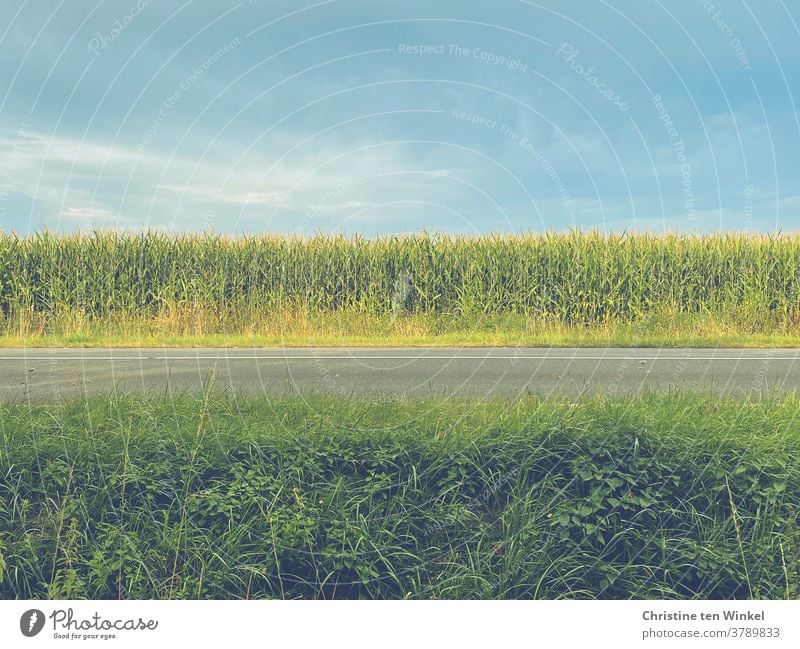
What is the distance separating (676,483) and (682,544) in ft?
1.11

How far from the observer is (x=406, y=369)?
11.1 m

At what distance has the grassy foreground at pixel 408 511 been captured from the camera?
370 centimetres

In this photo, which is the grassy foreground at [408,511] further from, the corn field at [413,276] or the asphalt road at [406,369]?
the corn field at [413,276]

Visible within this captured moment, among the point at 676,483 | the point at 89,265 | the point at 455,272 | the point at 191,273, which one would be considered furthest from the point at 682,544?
the point at 89,265

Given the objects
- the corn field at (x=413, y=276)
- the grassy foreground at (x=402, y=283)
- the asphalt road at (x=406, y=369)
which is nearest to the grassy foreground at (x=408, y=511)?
the asphalt road at (x=406, y=369)

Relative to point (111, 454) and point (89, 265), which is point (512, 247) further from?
point (111, 454)

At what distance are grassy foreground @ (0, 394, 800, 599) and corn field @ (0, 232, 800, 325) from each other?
47.3ft

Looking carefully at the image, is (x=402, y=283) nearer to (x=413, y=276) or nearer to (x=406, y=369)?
(x=413, y=276)

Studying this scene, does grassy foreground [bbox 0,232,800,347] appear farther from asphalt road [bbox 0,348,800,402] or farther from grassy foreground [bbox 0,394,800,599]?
grassy foreground [bbox 0,394,800,599]

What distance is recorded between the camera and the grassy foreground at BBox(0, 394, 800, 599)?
12.1ft

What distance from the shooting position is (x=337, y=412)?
4805mm

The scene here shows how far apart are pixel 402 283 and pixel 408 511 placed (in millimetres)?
15718

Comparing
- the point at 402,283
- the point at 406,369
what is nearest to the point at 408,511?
the point at 406,369

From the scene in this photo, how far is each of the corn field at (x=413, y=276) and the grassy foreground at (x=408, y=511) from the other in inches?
568
